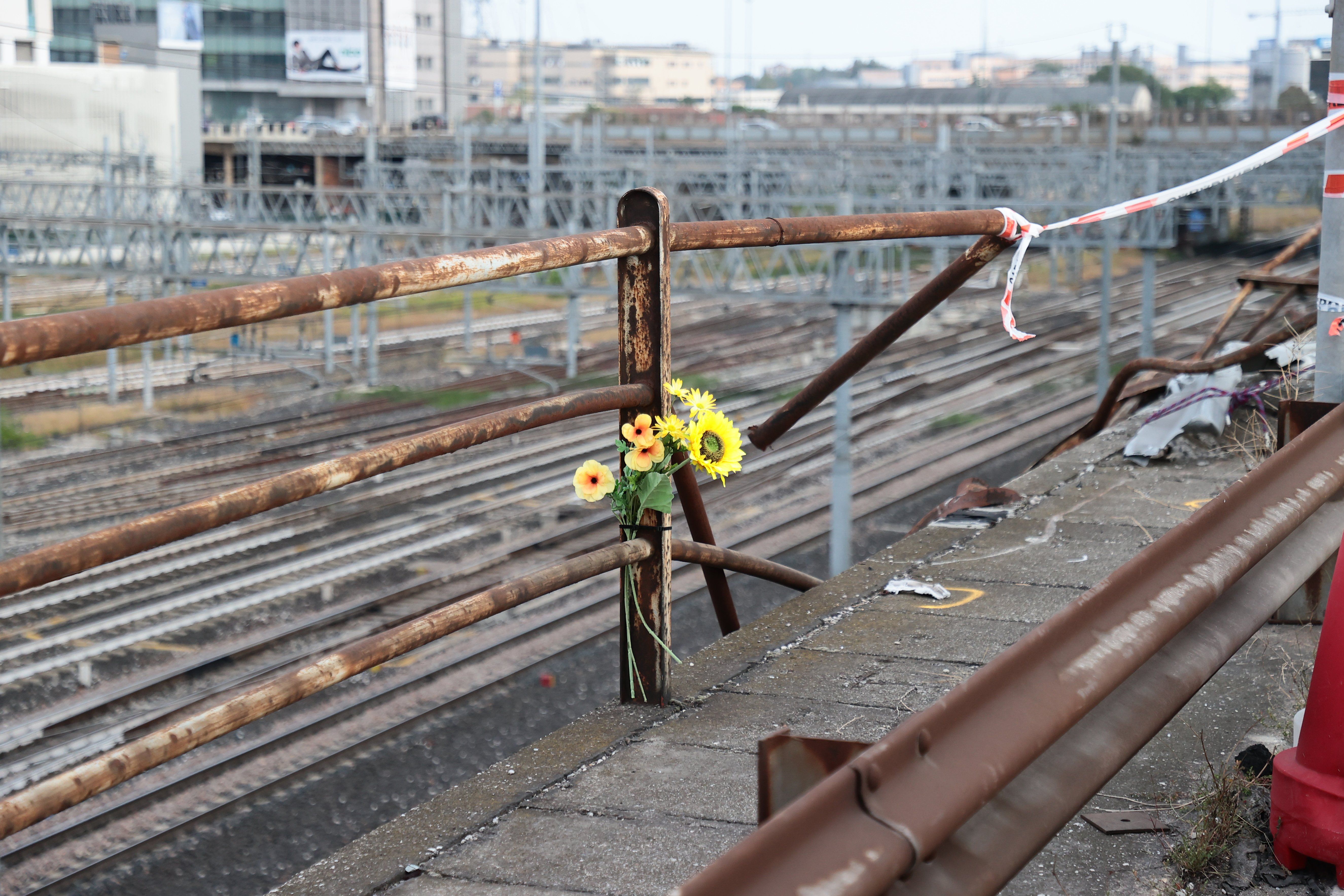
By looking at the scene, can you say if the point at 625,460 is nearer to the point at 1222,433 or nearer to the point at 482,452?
the point at 1222,433

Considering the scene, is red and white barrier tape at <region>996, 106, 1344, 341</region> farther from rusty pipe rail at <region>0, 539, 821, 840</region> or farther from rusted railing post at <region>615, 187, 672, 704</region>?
rusty pipe rail at <region>0, 539, 821, 840</region>

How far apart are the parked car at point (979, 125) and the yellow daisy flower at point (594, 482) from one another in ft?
194

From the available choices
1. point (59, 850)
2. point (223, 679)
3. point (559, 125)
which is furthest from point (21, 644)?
point (559, 125)

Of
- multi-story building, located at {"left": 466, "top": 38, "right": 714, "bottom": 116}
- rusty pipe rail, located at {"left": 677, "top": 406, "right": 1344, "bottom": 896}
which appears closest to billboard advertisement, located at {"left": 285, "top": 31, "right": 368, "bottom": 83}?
multi-story building, located at {"left": 466, "top": 38, "right": 714, "bottom": 116}

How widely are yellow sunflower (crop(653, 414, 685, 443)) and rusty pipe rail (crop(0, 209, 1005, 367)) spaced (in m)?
0.36

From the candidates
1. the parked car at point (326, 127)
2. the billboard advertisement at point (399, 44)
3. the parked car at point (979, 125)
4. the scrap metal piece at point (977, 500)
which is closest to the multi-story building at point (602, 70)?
the billboard advertisement at point (399, 44)

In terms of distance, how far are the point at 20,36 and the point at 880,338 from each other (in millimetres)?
65841

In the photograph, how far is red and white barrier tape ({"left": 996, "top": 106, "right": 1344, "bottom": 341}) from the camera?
355 cm

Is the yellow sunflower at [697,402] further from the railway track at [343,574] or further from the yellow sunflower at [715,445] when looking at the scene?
the railway track at [343,574]

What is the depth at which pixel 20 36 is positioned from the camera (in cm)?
5912

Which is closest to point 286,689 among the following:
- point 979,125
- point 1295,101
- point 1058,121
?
point 1295,101

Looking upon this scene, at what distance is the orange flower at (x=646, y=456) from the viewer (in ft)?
9.17

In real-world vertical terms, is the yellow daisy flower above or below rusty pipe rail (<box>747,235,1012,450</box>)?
below

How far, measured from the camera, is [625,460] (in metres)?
2.79
